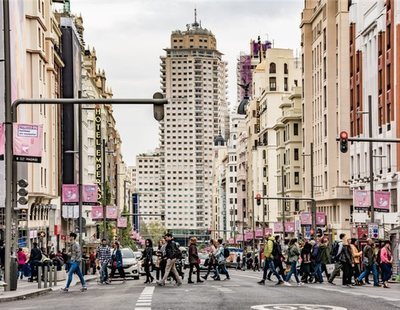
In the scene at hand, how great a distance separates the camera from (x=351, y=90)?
280 feet

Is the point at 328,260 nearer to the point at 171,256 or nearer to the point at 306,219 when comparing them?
the point at 171,256

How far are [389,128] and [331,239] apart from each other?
22.0 m

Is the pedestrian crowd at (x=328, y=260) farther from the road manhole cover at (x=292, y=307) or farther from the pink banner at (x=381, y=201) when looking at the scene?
the road manhole cover at (x=292, y=307)

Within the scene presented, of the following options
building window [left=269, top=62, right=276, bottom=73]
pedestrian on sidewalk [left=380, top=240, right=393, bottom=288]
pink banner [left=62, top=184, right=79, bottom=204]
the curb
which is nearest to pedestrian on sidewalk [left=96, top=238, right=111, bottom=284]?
the curb

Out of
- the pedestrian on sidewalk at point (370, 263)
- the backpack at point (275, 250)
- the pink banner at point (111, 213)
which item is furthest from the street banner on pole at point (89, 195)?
the pedestrian on sidewalk at point (370, 263)

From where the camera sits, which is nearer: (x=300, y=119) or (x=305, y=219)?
(x=305, y=219)

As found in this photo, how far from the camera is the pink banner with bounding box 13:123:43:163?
3089 cm

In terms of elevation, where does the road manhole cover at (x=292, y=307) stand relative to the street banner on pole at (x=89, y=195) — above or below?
below

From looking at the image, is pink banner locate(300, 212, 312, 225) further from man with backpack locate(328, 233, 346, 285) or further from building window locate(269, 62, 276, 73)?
building window locate(269, 62, 276, 73)

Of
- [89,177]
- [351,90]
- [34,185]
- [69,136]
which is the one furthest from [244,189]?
[34,185]

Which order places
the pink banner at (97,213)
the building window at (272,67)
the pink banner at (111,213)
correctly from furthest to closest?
the building window at (272,67) < the pink banner at (111,213) < the pink banner at (97,213)

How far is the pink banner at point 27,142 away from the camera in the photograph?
30891mm

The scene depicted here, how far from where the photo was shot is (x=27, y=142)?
30984 millimetres

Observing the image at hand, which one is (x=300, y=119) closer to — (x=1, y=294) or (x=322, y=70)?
(x=322, y=70)
